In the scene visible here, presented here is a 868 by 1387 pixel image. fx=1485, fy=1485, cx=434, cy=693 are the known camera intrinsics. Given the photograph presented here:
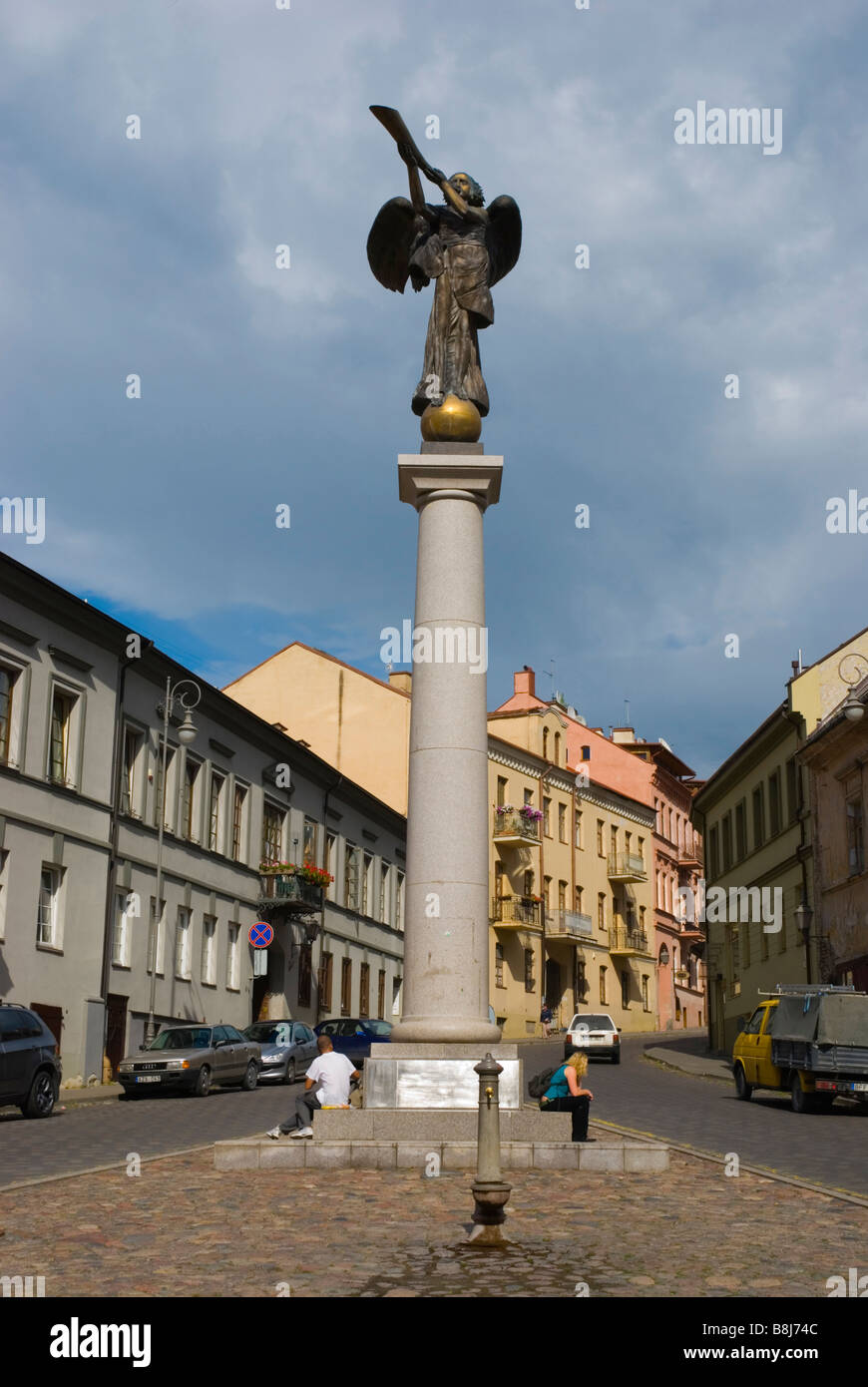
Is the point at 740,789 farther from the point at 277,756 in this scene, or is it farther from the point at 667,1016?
the point at 667,1016

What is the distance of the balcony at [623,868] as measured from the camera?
69.6 metres

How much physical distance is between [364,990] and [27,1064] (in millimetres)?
30377

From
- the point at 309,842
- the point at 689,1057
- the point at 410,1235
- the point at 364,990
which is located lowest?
the point at 689,1057

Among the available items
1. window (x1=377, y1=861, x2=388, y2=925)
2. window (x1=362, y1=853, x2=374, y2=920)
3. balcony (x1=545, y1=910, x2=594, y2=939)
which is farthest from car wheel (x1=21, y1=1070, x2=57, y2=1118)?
balcony (x1=545, y1=910, x2=594, y2=939)

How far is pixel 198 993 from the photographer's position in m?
36.8

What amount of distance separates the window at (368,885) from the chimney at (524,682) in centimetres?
2005

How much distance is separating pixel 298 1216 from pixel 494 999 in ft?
160

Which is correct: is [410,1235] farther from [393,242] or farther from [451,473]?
[393,242]

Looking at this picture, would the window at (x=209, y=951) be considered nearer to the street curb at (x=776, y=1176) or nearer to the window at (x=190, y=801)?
the window at (x=190, y=801)

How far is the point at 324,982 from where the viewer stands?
152 ft

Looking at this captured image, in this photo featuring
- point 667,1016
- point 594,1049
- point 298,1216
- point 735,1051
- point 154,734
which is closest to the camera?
point 298,1216

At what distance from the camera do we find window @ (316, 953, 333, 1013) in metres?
45.8

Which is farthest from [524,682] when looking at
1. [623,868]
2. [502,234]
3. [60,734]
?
[502,234]
